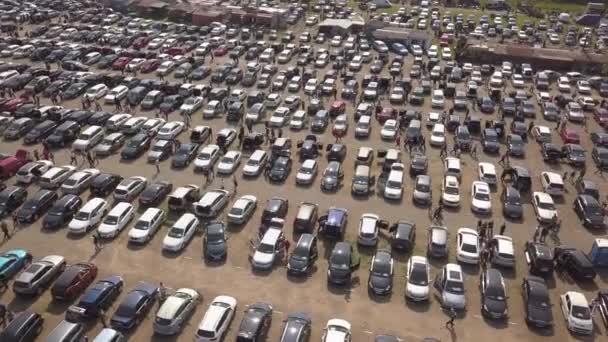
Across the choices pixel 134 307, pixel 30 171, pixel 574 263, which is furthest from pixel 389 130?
pixel 30 171

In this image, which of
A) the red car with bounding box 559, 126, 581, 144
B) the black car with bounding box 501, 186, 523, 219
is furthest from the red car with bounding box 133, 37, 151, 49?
the red car with bounding box 559, 126, 581, 144

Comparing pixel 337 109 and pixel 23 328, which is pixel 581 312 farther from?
pixel 337 109

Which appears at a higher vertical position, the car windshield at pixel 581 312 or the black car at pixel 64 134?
the black car at pixel 64 134

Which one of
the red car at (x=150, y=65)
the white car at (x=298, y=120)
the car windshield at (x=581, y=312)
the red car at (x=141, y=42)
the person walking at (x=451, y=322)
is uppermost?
the red car at (x=141, y=42)

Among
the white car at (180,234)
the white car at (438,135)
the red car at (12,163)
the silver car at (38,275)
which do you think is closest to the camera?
the silver car at (38,275)

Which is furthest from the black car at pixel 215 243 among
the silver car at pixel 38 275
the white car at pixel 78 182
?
the white car at pixel 78 182

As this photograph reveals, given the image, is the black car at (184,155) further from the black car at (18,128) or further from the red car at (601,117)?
the red car at (601,117)
